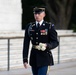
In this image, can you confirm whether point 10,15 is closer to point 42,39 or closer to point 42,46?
point 42,39

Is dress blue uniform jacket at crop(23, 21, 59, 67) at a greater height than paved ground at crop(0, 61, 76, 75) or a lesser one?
greater

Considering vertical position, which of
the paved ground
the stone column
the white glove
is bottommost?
the paved ground

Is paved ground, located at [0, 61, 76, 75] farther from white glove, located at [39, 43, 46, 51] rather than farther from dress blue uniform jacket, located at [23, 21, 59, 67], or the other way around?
white glove, located at [39, 43, 46, 51]

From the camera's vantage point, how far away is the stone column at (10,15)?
14953mm

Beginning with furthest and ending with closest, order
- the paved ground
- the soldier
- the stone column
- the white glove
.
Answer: the stone column → the paved ground → the soldier → the white glove

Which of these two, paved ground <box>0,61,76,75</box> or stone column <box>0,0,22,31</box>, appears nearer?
paved ground <box>0,61,76,75</box>

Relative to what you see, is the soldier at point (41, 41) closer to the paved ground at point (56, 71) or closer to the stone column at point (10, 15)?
the paved ground at point (56, 71)

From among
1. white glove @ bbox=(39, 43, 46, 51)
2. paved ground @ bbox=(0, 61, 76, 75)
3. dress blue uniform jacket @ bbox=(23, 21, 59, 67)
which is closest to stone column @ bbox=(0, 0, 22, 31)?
paved ground @ bbox=(0, 61, 76, 75)

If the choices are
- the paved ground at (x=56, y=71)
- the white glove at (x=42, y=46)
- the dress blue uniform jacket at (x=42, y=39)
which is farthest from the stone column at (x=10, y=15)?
the white glove at (x=42, y=46)

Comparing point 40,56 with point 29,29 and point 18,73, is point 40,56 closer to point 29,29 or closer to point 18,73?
point 29,29

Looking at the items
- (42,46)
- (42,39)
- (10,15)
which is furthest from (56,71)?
(10,15)

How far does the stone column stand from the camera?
15.0 metres

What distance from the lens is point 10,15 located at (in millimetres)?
15133

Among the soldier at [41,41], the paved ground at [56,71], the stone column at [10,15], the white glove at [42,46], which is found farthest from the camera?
the stone column at [10,15]
